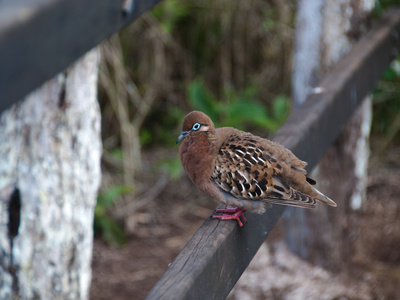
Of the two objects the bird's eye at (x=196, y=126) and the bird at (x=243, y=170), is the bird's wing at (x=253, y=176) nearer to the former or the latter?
the bird at (x=243, y=170)

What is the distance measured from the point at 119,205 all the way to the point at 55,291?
3092 millimetres

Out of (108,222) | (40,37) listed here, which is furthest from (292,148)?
(108,222)

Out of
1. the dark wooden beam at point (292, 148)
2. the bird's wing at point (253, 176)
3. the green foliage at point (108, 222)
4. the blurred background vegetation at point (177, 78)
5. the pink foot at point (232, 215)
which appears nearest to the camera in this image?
the dark wooden beam at point (292, 148)

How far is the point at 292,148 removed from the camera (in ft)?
8.46

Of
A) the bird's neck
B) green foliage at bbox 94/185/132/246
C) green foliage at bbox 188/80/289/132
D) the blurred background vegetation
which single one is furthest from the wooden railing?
the blurred background vegetation

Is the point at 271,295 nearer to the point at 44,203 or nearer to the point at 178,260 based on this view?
the point at 44,203

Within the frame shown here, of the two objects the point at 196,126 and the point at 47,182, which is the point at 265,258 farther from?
the point at 47,182

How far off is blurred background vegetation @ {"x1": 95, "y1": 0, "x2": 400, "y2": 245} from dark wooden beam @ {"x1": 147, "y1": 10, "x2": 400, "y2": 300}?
5.92 feet

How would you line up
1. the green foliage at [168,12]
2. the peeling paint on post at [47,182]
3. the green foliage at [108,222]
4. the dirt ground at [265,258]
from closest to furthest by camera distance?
the peeling paint on post at [47,182]
the dirt ground at [265,258]
the green foliage at [108,222]
the green foliage at [168,12]

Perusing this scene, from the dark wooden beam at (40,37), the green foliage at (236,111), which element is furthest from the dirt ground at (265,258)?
the dark wooden beam at (40,37)

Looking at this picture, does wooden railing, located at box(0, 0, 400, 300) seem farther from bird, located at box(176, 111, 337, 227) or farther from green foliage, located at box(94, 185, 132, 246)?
green foliage, located at box(94, 185, 132, 246)

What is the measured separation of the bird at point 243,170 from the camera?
250 cm

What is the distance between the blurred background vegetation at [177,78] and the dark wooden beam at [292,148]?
1.81 meters

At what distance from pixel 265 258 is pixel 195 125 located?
2.45 meters
